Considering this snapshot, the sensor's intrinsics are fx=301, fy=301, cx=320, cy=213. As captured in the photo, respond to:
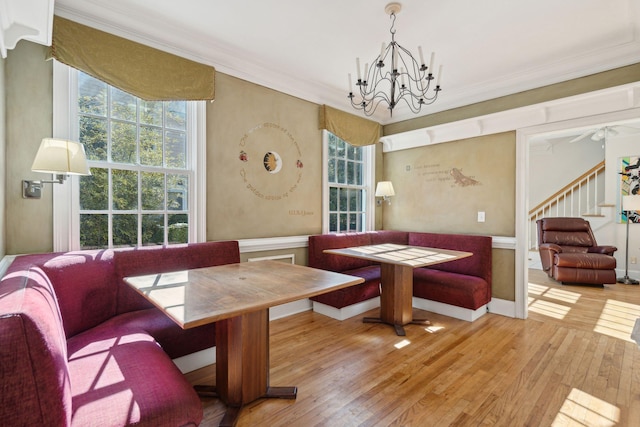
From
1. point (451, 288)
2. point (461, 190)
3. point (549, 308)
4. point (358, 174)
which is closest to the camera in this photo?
point (451, 288)

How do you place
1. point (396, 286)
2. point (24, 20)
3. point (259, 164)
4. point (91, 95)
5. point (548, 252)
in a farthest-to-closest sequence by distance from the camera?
1. point (548, 252)
2. point (259, 164)
3. point (396, 286)
4. point (91, 95)
5. point (24, 20)

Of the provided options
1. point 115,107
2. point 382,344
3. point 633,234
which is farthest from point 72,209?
point 633,234

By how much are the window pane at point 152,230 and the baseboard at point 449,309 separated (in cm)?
298

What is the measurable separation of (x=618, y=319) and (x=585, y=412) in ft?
7.52

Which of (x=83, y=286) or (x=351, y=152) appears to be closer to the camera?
(x=83, y=286)

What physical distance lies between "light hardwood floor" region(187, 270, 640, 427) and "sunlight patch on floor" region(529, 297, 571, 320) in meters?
0.07

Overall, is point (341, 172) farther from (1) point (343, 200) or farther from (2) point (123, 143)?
(2) point (123, 143)

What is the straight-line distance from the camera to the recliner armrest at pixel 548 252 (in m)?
5.11

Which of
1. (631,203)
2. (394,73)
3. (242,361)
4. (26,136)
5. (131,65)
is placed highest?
(131,65)

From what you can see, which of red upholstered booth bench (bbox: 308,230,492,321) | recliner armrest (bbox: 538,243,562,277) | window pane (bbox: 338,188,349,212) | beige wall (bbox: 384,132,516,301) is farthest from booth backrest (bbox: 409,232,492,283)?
recliner armrest (bbox: 538,243,562,277)

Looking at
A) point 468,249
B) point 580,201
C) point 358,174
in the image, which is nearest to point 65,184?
point 358,174

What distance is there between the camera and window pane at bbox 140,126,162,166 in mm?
2609

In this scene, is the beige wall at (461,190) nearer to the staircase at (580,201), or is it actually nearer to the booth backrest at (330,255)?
the booth backrest at (330,255)

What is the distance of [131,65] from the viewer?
95.4 inches
